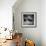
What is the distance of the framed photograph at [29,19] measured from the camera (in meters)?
5.18

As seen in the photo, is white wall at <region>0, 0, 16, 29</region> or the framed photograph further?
the framed photograph

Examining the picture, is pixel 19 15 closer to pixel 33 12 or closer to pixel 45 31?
pixel 33 12

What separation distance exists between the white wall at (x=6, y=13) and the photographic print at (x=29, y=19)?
3.55 ft

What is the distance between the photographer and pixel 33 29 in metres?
5.23

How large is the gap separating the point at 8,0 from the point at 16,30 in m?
1.58

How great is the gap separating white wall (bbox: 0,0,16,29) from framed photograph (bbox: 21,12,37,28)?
3.54ft

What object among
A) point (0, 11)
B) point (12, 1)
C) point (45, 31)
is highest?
point (12, 1)

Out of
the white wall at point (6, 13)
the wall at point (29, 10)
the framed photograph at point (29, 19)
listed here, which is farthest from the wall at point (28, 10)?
the white wall at point (6, 13)

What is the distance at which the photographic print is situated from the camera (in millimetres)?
5176

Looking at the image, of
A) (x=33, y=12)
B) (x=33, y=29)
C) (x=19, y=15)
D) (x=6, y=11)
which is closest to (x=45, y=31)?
(x=33, y=29)

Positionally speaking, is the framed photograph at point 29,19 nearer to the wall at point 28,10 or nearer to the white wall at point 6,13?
the wall at point 28,10

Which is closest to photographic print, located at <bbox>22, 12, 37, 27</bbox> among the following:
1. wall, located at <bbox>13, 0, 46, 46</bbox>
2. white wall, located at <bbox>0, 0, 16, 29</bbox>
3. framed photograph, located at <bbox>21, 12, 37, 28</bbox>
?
framed photograph, located at <bbox>21, 12, 37, 28</bbox>

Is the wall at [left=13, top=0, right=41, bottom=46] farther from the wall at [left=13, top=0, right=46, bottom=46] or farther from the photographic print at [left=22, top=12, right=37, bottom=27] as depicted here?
the photographic print at [left=22, top=12, right=37, bottom=27]

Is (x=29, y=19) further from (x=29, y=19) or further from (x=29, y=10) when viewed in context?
(x=29, y=10)
